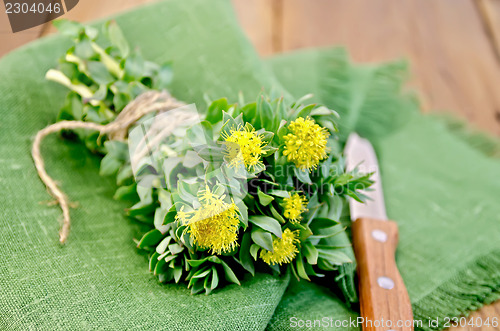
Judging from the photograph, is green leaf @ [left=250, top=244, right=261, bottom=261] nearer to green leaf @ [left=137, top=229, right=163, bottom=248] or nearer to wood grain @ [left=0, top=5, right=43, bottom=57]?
green leaf @ [left=137, top=229, right=163, bottom=248]

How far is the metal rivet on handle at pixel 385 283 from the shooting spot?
1.42ft

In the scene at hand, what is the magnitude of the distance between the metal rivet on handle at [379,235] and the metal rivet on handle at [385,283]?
0.15ft

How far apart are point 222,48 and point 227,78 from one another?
46 millimetres

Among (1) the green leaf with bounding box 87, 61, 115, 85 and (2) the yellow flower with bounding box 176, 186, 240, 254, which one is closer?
(2) the yellow flower with bounding box 176, 186, 240, 254

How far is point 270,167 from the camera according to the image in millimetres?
388

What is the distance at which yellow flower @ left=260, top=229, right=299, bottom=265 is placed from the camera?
0.37m

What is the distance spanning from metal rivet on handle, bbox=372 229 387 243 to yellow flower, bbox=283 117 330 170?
155 mm

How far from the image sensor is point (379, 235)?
18.7 inches

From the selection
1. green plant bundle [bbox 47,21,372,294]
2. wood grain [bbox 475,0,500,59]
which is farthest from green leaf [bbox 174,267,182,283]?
wood grain [bbox 475,0,500,59]

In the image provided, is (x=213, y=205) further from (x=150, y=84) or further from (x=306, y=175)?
(x=150, y=84)

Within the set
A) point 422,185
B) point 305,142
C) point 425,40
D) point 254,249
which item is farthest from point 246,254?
point 425,40

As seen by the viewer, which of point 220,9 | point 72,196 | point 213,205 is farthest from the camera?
point 220,9

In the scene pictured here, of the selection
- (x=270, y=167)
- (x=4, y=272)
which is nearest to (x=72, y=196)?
(x=4, y=272)

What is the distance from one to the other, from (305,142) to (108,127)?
22 cm
